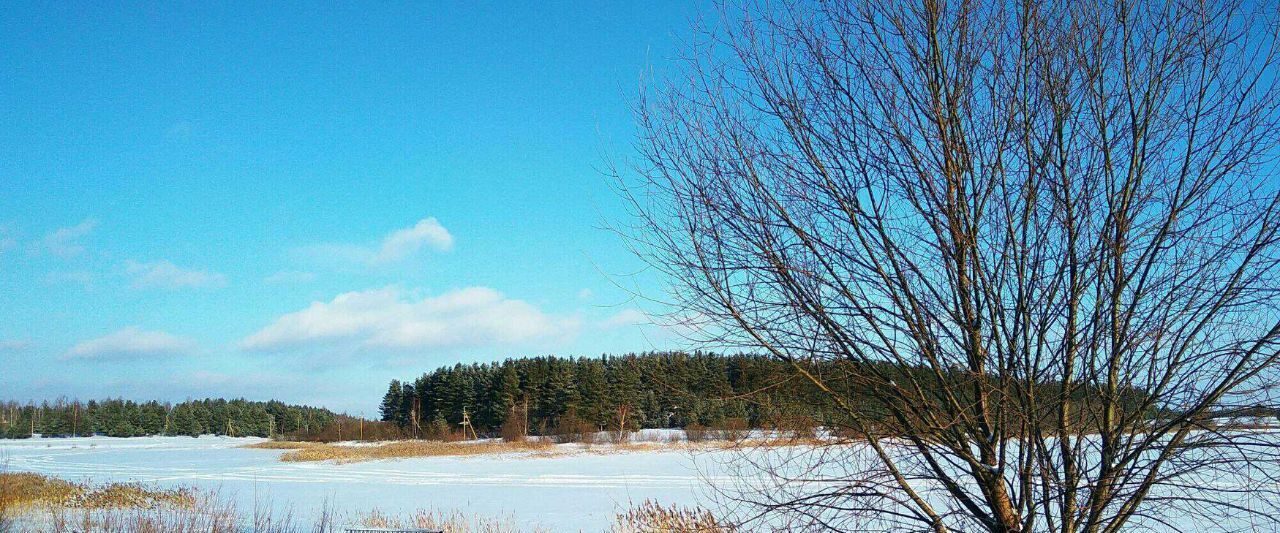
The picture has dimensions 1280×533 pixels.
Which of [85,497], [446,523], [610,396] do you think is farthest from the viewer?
[610,396]

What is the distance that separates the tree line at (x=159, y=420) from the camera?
286ft

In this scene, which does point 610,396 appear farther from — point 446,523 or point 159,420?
point 159,420

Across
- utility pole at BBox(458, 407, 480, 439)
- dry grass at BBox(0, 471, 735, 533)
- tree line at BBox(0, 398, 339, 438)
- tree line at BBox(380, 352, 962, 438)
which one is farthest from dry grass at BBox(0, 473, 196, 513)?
tree line at BBox(0, 398, 339, 438)

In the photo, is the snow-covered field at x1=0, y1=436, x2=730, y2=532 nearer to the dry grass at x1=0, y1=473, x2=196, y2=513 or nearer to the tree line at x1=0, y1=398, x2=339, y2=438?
the dry grass at x1=0, y1=473, x2=196, y2=513

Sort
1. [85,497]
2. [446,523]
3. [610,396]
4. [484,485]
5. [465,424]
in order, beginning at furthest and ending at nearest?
[465,424], [610,396], [484,485], [85,497], [446,523]

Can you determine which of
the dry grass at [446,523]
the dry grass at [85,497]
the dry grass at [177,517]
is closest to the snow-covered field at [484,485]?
the dry grass at [177,517]

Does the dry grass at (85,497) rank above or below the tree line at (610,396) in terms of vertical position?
below

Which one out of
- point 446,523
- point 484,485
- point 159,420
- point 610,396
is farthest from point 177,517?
point 159,420

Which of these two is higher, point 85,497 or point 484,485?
point 85,497

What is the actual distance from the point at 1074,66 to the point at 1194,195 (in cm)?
63

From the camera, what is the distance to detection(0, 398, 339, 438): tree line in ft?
286

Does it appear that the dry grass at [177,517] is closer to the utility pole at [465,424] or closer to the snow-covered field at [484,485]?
the snow-covered field at [484,485]

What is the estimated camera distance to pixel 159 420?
91.4 metres

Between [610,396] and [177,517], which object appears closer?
[177,517]
